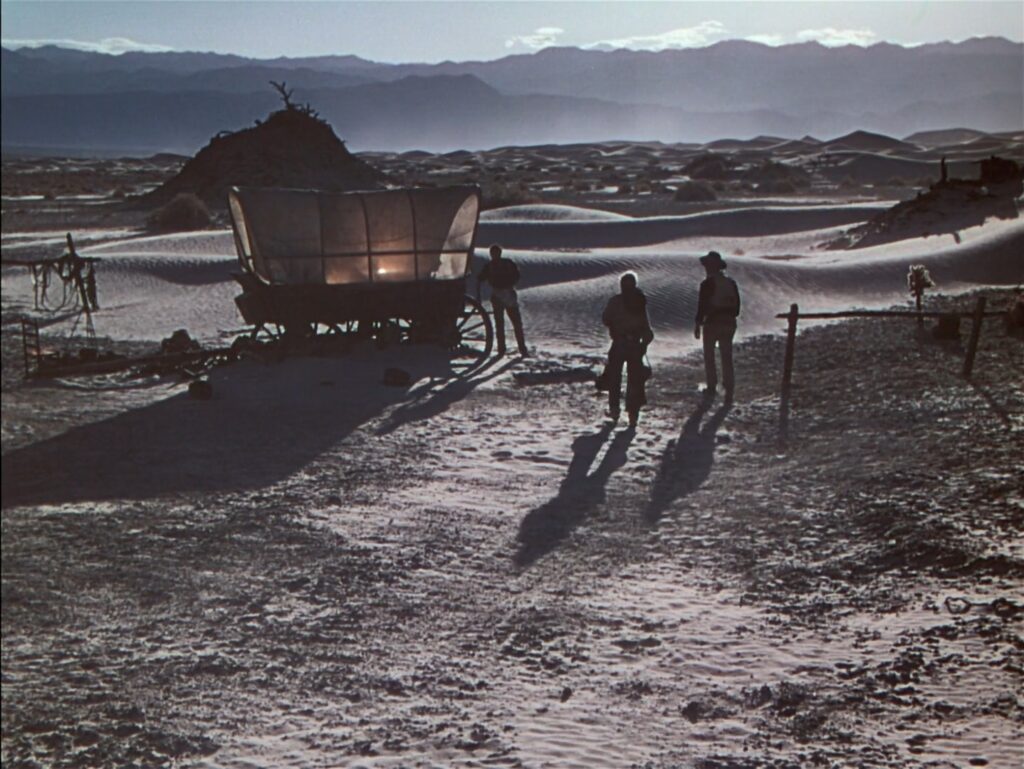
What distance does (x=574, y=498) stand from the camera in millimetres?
8312

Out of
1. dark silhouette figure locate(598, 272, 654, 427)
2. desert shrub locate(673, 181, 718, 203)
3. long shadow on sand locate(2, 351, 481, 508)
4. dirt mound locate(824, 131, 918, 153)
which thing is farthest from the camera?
dirt mound locate(824, 131, 918, 153)

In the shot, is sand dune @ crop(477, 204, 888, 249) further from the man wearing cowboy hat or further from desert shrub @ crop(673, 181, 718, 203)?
the man wearing cowboy hat

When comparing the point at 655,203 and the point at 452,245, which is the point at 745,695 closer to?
the point at 452,245

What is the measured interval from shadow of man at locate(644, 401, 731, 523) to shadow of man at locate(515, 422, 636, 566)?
40cm

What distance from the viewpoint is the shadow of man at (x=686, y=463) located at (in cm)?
830

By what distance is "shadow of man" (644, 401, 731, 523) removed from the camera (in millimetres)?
8305

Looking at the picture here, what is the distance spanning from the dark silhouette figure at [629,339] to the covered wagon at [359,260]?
3686mm

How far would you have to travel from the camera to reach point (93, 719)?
4488mm

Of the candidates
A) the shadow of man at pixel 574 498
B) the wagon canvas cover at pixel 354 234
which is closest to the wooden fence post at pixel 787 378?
the shadow of man at pixel 574 498

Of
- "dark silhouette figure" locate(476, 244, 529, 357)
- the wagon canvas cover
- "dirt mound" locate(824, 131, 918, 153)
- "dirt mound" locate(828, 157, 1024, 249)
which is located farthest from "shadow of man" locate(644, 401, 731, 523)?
"dirt mound" locate(824, 131, 918, 153)

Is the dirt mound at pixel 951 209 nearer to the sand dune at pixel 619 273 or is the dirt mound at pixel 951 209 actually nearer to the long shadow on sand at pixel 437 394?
the sand dune at pixel 619 273

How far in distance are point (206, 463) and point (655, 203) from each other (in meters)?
31.6

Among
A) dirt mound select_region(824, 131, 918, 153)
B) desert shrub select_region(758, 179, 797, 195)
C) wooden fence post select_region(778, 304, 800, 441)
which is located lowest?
wooden fence post select_region(778, 304, 800, 441)

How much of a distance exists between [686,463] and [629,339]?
Result: 1.74 m
